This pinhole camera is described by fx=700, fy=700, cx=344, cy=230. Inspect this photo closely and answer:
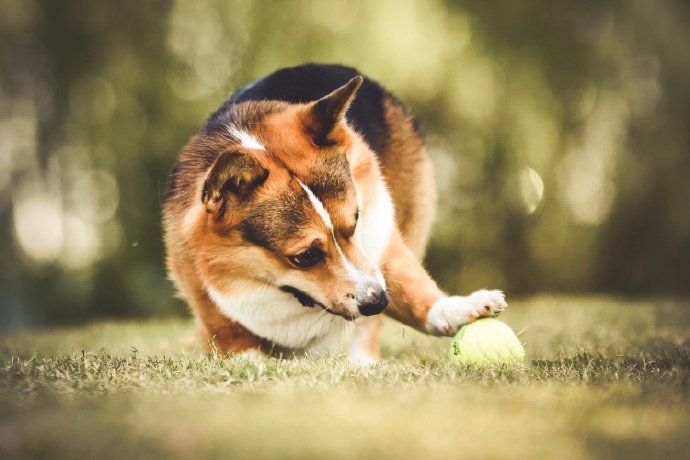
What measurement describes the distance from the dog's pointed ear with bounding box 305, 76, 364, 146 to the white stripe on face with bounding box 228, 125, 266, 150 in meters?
0.25

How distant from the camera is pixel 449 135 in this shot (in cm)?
959

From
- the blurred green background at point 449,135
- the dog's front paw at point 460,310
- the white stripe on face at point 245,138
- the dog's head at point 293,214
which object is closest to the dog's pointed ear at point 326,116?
the dog's head at point 293,214

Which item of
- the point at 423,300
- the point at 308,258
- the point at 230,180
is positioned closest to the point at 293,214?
the point at 308,258

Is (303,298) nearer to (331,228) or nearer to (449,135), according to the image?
(331,228)

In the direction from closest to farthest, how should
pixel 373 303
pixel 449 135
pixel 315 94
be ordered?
pixel 373 303 → pixel 315 94 → pixel 449 135

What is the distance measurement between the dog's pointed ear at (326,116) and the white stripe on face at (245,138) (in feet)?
0.83

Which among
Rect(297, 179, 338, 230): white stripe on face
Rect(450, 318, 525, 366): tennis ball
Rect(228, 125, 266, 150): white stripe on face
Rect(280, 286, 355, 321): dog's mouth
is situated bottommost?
Rect(450, 318, 525, 366): tennis ball

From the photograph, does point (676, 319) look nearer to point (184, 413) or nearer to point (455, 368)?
point (455, 368)

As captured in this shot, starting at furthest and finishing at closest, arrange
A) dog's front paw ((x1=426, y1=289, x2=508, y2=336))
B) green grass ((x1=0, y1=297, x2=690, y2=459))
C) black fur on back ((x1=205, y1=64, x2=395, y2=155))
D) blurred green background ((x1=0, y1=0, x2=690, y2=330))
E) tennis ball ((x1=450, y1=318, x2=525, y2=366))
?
blurred green background ((x1=0, y1=0, x2=690, y2=330)) → black fur on back ((x1=205, y1=64, x2=395, y2=155)) → dog's front paw ((x1=426, y1=289, x2=508, y2=336)) → tennis ball ((x1=450, y1=318, x2=525, y2=366)) → green grass ((x1=0, y1=297, x2=690, y2=459))

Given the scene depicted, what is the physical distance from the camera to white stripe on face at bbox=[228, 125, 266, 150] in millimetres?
3252

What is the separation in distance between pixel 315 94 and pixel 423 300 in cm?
138

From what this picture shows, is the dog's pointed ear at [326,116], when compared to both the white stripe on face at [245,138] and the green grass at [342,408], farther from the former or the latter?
the green grass at [342,408]

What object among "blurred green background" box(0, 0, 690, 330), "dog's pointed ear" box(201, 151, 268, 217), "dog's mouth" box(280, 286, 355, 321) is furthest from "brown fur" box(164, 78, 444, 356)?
"blurred green background" box(0, 0, 690, 330)

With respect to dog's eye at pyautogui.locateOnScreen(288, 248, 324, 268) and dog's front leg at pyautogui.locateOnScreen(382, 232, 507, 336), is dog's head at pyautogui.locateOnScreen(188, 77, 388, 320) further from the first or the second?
dog's front leg at pyautogui.locateOnScreen(382, 232, 507, 336)
